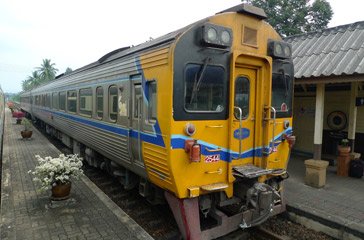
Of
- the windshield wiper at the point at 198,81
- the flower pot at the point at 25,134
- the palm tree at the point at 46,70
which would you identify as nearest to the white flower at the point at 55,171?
the windshield wiper at the point at 198,81

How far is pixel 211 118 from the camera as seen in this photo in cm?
414

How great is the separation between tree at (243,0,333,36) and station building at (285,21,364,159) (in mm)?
19196

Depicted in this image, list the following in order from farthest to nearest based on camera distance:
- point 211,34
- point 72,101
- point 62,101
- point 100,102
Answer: point 62,101 < point 72,101 < point 100,102 < point 211,34

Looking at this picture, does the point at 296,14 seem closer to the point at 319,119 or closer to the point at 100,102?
the point at 319,119

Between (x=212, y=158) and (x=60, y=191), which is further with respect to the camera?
(x=60, y=191)

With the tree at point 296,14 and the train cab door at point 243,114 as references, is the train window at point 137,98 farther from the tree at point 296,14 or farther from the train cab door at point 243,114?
the tree at point 296,14

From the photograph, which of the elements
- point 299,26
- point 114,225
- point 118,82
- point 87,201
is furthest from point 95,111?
point 299,26

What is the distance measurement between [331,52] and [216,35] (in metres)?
5.58

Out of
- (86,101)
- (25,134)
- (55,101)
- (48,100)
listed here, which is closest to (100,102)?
(86,101)

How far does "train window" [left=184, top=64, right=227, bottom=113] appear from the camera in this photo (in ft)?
13.0

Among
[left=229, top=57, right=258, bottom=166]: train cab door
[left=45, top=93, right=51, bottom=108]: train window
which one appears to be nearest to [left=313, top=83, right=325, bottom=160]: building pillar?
[left=229, top=57, right=258, bottom=166]: train cab door

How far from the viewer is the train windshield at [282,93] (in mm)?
5051

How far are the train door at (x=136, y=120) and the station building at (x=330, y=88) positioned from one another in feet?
14.9

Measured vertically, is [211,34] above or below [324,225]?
above
